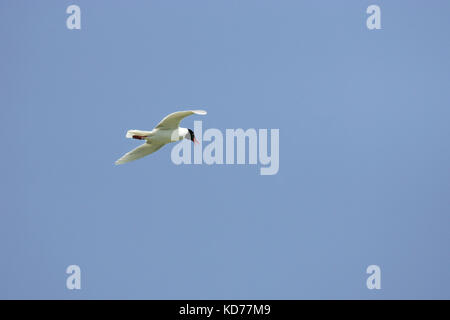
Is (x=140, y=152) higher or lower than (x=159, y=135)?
lower

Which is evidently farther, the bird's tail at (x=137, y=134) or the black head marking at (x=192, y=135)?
the black head marking at (x=192, y=135)

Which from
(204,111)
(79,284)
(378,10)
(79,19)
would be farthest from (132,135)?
(378,10)

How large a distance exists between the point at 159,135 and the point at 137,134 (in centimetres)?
28

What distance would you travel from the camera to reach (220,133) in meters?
11.1

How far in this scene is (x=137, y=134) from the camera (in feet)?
30.0

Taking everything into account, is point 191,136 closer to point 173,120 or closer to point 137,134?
point 173,120

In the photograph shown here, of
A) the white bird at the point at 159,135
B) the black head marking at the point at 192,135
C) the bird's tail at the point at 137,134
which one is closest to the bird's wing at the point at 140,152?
the white bird at the point at 159,135

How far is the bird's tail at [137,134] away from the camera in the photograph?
9078mm

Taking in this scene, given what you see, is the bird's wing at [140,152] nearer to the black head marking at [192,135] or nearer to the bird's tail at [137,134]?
the bird's tail at [137,134]

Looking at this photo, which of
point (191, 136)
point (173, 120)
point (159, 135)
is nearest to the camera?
point (173, 120)

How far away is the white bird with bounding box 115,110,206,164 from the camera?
357 inches

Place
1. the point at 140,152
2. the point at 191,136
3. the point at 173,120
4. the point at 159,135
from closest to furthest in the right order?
the point at 173,120 < the point at 159,135 < the point at 140,152 < the point at 191,136

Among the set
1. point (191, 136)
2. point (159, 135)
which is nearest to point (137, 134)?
point (159, 135)
